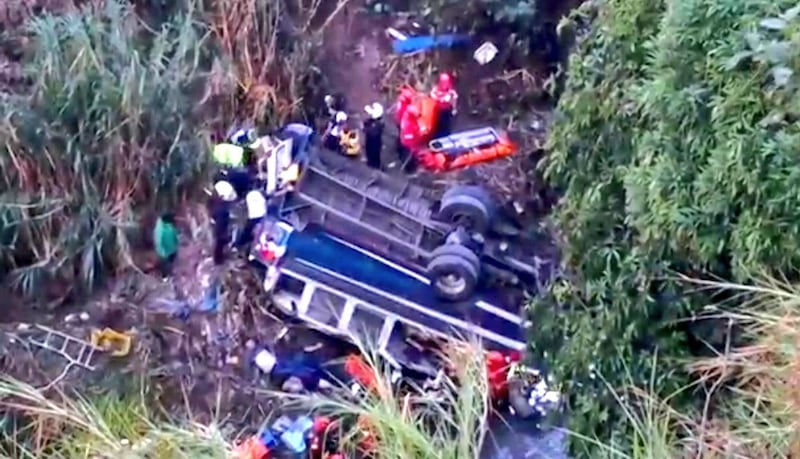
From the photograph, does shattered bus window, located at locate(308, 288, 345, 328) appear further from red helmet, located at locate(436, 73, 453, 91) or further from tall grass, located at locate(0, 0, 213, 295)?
red helmet, located at locate(436, 73, 453, 91)

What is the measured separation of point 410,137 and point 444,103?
19 centimetres

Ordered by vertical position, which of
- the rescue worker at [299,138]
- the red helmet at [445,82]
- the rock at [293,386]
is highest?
the red helmet at [445,82]

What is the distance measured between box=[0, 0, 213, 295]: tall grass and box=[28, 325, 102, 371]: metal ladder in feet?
0.78

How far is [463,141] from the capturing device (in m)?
4.93

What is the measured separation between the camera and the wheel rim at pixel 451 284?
425cm

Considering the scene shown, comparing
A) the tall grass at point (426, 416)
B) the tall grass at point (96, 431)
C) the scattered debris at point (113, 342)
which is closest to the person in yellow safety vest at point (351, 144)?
the scattered debris at point (113, 342)

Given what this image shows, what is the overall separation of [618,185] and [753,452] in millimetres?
843

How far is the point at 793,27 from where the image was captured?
2.67 metres

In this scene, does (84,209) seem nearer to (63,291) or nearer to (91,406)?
(63,291)

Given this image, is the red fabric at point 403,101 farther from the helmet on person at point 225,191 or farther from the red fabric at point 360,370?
the red fabric at point 360,370

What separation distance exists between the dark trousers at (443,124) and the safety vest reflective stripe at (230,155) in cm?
73

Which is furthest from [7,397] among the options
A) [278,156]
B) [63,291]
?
[278,156]

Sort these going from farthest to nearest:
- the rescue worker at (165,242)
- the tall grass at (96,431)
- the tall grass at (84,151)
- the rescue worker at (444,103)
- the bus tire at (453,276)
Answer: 1. the rescue worker at (444,103)
2. the rescue worker at (165,242)
3. the tall grass at (84,151)
4. the bus tire at (453,276)
5. the tall grass at (96,431)

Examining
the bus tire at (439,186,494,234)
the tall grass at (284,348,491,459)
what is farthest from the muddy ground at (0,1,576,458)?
the tall grass at (284,348,491,459)
